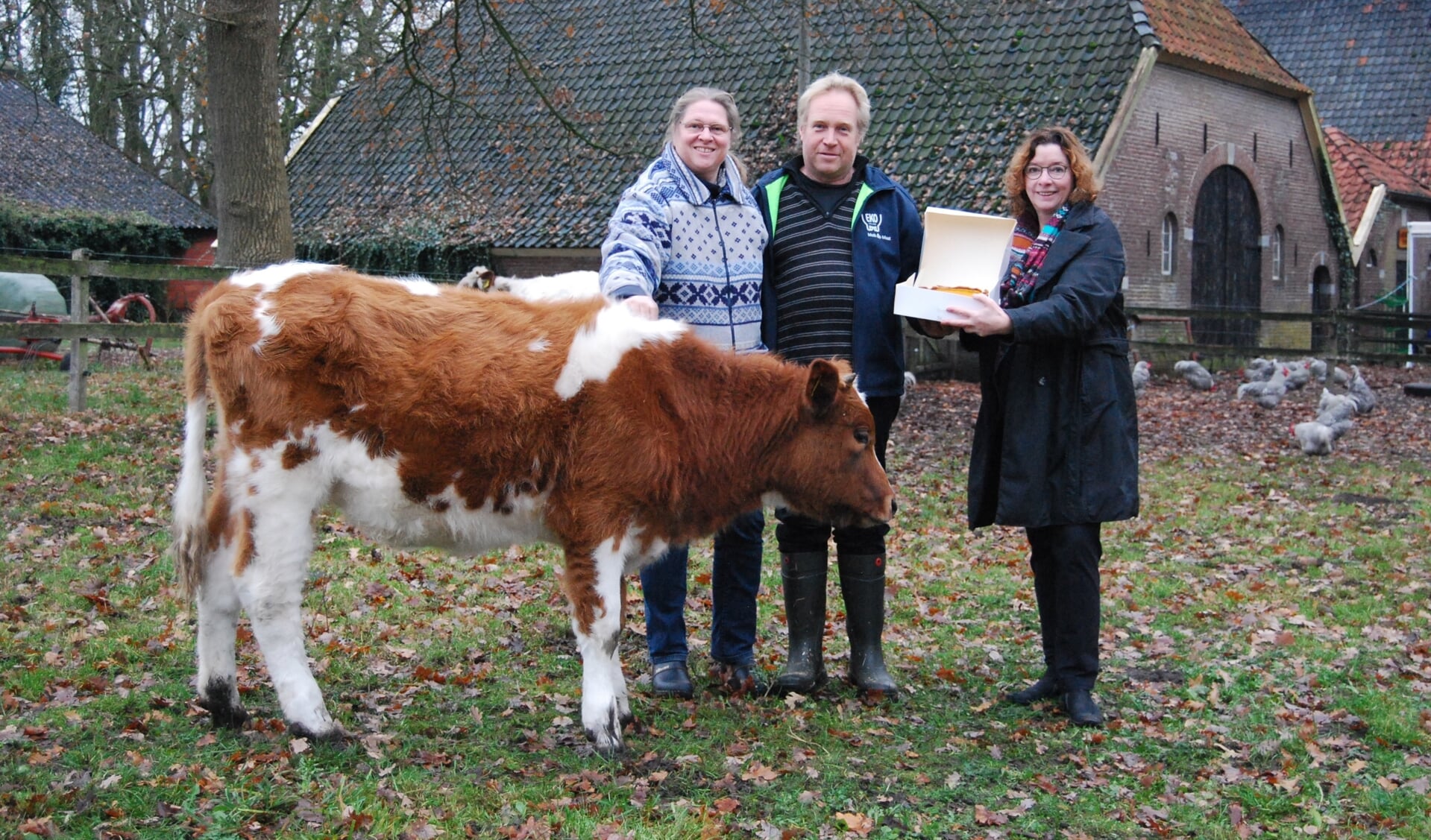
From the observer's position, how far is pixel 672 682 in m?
5.82

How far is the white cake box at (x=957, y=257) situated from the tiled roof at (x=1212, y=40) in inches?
733

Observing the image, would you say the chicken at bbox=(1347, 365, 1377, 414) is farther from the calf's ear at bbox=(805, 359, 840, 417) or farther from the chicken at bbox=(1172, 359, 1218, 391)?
the calf's ear at bbox=(805, 359, 840, 417)

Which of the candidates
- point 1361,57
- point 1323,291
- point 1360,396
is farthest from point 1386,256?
point 1360,396

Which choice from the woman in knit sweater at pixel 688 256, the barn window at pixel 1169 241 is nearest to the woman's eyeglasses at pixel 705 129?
the woman in knit sweater at pixel 688 256

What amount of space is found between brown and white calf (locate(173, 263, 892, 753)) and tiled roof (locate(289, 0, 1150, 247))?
13.0 metres

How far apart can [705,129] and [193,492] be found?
258cm

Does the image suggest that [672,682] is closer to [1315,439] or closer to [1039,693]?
[1039,693]

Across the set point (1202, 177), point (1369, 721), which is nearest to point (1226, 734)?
point (1369, 721)

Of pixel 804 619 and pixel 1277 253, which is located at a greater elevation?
pixel 1277 253

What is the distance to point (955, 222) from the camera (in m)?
5.42

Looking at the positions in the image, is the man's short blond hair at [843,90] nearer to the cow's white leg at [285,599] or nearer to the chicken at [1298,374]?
the cow's white leg at [285,599]

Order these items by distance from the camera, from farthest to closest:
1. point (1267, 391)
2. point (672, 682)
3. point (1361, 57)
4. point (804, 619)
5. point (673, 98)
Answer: point (1361, 57) → point (673, 98) → point (1267, 391) → point (804, 619) → point (672, 682)

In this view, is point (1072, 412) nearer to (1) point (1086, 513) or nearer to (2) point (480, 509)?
(1) point (1086, 513)

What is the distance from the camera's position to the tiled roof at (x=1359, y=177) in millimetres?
33000
